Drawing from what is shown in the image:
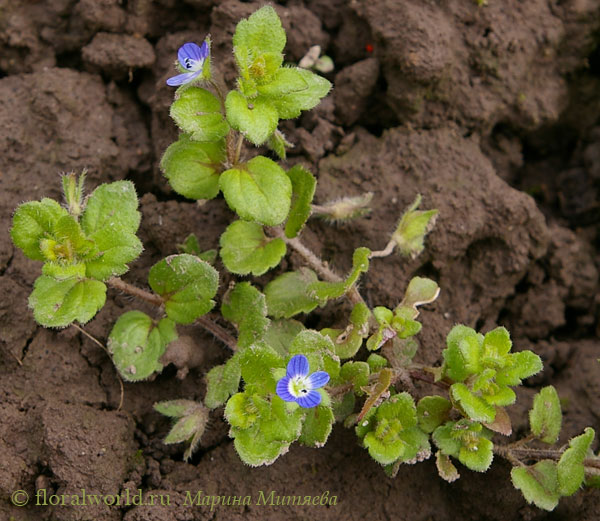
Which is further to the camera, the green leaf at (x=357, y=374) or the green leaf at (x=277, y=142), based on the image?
the green leaf at (x=277, y=142)

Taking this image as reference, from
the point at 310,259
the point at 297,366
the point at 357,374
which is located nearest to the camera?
the point at 297,366

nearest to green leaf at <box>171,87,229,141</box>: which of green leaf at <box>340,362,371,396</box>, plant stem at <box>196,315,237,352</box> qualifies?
plant stem at <box>196,315,237,352</box>

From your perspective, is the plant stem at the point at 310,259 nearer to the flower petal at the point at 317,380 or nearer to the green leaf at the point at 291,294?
the green leaf at the point at 291,294

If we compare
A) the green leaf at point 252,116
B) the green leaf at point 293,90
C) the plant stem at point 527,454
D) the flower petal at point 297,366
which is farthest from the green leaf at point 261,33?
the plant stem at point 527,454

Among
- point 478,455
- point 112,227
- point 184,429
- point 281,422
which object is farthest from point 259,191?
point 478,455

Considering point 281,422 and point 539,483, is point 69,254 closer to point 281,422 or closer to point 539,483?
point 281,422
